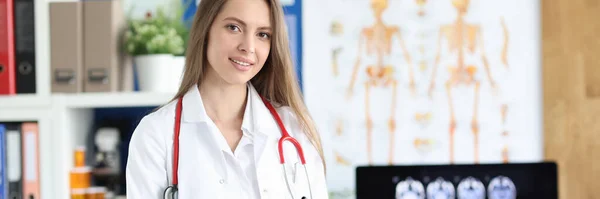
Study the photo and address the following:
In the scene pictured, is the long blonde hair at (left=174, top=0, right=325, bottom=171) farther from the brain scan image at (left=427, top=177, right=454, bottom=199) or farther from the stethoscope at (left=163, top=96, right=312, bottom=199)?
the brain scan image at (left=427, top=177, right=454, bottom=199)

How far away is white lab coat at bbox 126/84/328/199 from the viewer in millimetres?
1354

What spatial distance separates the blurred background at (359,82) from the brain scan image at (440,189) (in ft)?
1.72

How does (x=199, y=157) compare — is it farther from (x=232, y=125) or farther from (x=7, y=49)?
(x=7, y=49)

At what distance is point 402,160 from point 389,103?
191 mm

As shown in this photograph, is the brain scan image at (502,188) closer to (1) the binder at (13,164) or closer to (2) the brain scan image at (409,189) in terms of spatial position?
(2) the brain scan image at (409,189)

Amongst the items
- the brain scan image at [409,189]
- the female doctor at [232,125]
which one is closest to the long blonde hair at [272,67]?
the female doctor at [232,125]

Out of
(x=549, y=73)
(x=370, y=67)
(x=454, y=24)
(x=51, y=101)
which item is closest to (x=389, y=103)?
(x=370, y=67)

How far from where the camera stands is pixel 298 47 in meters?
2.44

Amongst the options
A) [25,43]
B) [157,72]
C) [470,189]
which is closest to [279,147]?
[470,189]

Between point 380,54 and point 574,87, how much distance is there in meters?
0.62

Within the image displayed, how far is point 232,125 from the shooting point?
4.88ft

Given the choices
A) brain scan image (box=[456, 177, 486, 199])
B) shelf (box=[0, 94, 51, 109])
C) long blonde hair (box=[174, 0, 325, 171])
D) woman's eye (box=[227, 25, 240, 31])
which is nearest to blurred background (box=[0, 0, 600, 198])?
shelf (box=[0, 94, 51, 109])

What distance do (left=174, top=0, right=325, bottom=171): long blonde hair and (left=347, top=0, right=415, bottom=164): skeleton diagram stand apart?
937 mm

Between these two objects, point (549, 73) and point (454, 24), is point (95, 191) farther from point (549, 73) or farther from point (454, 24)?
point (549, 73)
